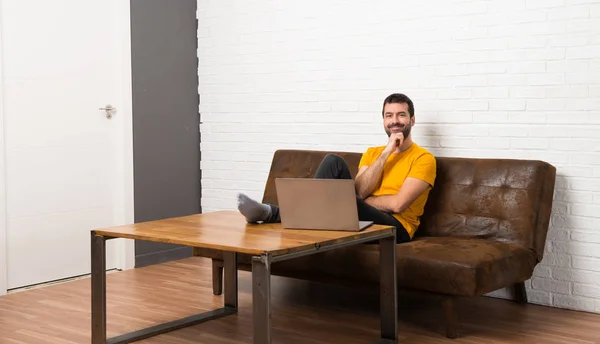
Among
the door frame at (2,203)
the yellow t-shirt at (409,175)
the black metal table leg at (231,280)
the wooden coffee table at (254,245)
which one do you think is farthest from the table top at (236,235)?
the door frame at (2,203)

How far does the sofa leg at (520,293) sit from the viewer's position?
14.3ft

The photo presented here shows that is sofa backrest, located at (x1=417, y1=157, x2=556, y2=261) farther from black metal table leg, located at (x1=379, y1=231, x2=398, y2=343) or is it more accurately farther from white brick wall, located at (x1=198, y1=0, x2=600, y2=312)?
black metal table leg, located at (x1=379, y1=231, x2=398, y2=343)

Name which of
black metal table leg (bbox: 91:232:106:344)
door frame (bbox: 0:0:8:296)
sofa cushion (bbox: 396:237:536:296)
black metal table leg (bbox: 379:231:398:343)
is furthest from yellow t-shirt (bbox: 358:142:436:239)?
door frame (bbox: 0:0:8:296)

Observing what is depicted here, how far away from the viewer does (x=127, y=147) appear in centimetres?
539

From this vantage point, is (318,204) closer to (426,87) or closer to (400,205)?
(400,205)

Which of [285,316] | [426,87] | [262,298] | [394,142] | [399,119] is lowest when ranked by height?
[285,316]

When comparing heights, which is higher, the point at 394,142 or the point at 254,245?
the point at 394,142

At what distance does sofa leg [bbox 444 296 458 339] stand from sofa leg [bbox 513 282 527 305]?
0.76 metres

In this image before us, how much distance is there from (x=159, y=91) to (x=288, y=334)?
238cm

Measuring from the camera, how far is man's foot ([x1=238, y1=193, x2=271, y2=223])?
3.56 meters

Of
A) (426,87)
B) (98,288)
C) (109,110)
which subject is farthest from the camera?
(109,110)

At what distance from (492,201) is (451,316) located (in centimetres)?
73

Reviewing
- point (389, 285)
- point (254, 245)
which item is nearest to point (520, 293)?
point (389, 285)

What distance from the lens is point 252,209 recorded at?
3.56 metres
